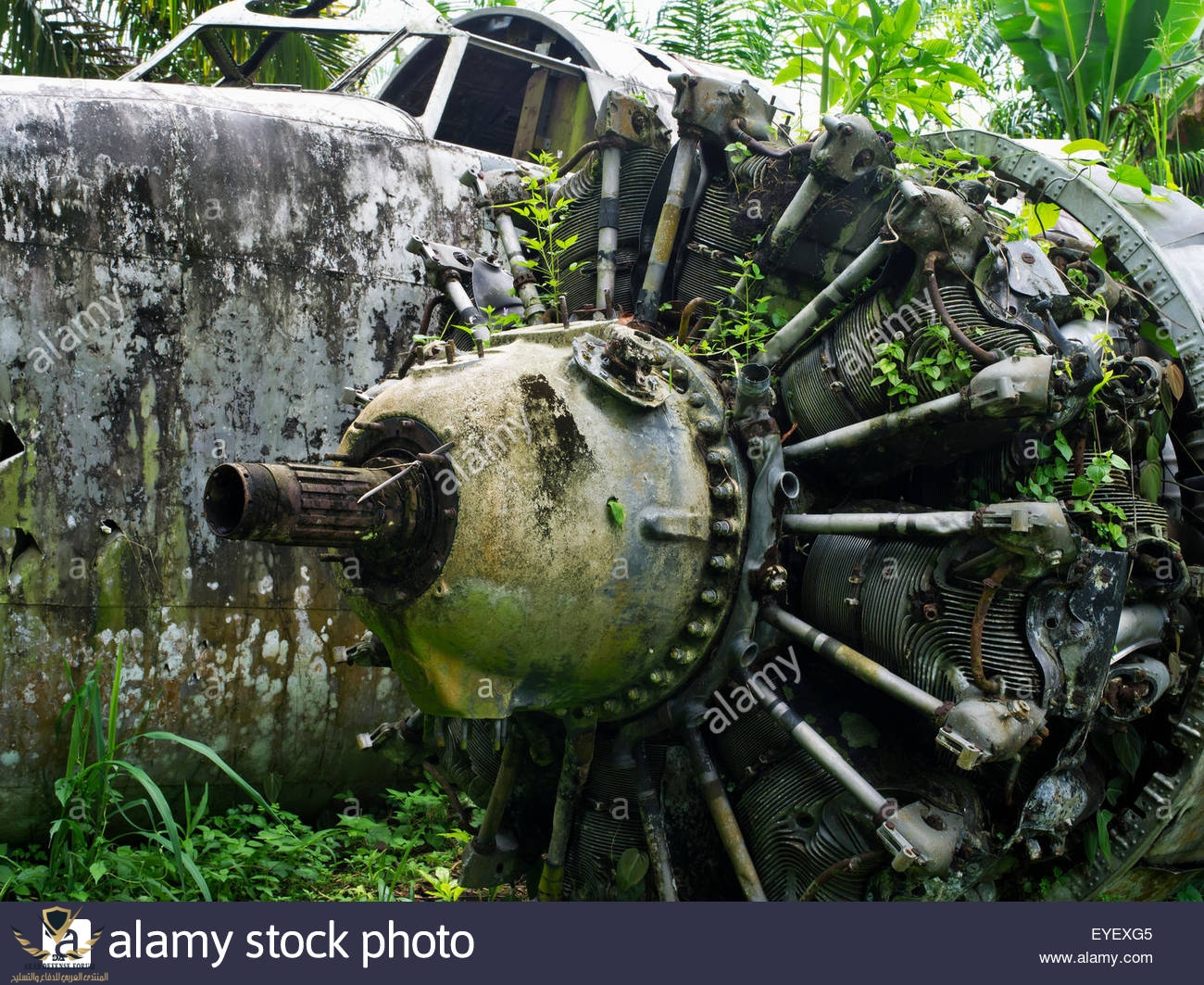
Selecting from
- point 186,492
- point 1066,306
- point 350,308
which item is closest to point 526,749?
point 186,492

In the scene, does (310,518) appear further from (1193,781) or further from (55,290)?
(1193,781)

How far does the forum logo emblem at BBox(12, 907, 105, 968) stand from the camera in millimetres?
3734

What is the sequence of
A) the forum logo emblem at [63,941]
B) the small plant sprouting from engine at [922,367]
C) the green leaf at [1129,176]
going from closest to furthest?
the forum logo emblem at [63,941] < the small plant sprouting from engine at [922,367] < the green leaf at [1129,176]

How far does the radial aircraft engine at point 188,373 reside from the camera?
5016 mm

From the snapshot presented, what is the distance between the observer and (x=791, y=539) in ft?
14.8

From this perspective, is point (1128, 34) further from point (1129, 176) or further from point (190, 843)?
point (190, 843)

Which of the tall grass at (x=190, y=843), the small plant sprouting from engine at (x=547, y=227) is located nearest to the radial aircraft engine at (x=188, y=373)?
the tall grass at (x=190, y=843)

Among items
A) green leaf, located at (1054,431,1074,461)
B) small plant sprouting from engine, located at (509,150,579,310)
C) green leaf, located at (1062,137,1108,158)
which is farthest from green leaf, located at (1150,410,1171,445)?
small plant sprouting from engine, located at (509,150,579,310)

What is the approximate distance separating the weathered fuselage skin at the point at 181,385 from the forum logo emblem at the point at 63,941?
137 cm

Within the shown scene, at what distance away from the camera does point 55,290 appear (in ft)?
16.6

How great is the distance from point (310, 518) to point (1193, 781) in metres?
3.39

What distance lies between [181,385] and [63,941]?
2411 millimetres

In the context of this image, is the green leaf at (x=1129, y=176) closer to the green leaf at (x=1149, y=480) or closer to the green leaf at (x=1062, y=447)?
the green leaf at (x=1149, y=480)

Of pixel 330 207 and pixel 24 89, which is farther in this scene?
pixel 330 207
